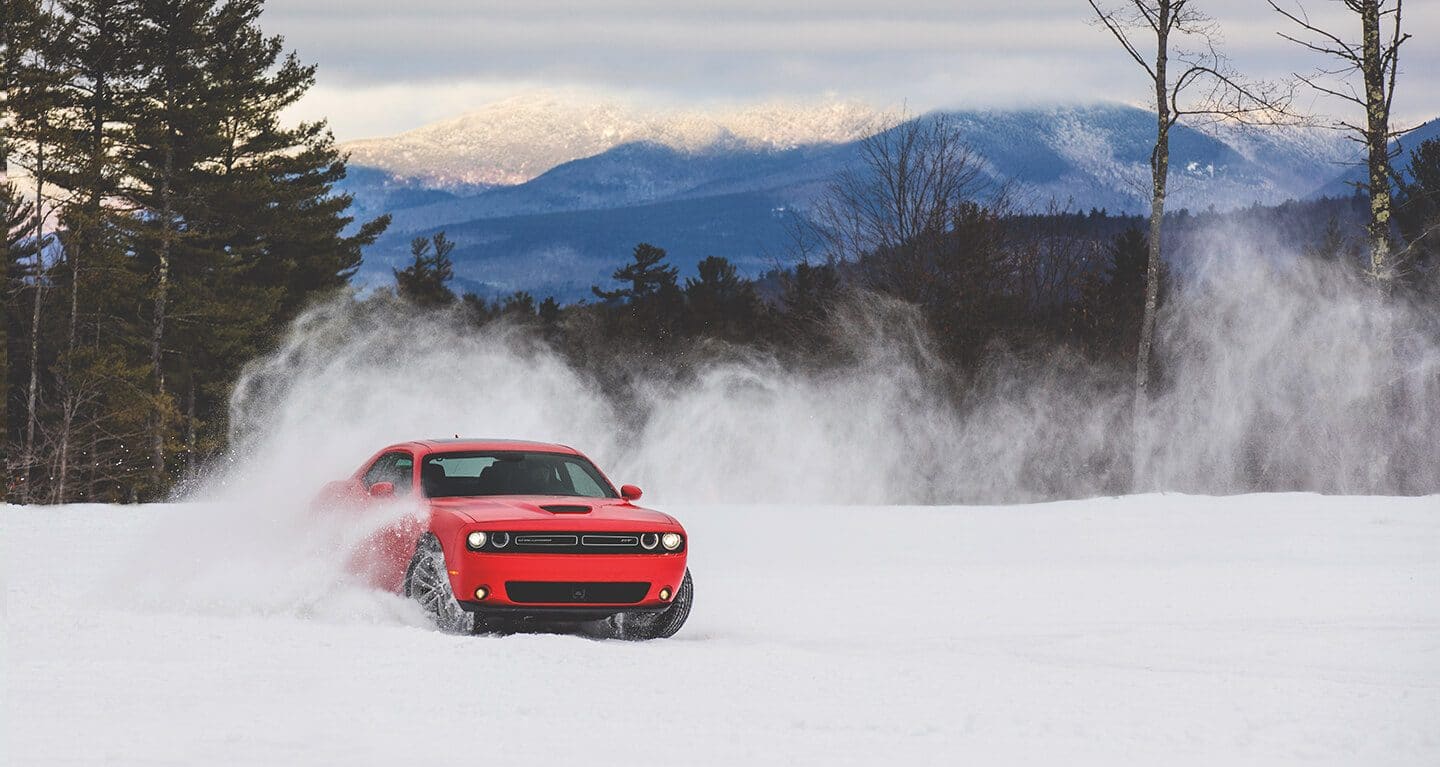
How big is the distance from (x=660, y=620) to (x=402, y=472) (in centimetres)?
226

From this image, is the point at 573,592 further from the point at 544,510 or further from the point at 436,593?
the point at 436,593

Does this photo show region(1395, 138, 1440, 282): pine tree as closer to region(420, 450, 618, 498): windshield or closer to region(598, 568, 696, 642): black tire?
region(420, 450, 618, 498): windshield

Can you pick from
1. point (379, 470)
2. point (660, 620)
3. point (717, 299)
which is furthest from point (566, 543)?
point (717, 299)

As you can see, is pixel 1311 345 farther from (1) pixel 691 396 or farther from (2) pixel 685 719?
(2) pixel 685 719

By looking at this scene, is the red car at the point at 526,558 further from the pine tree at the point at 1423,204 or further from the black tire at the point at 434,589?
the pine tree at the point at 1423,204

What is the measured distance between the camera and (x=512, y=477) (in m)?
11.5

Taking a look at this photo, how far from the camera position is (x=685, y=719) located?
24.8 feet

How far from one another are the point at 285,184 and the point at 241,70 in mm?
4339

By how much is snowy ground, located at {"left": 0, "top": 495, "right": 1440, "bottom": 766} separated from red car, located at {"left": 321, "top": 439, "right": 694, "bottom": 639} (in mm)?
270

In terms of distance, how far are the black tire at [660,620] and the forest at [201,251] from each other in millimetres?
25570

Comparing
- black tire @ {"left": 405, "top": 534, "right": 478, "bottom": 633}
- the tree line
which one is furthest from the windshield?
the tree line

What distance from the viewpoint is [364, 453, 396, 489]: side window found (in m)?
11.9

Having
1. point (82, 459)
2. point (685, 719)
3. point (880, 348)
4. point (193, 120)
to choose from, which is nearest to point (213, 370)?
point (82, 459)

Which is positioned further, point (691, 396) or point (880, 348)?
point (880, 348)
